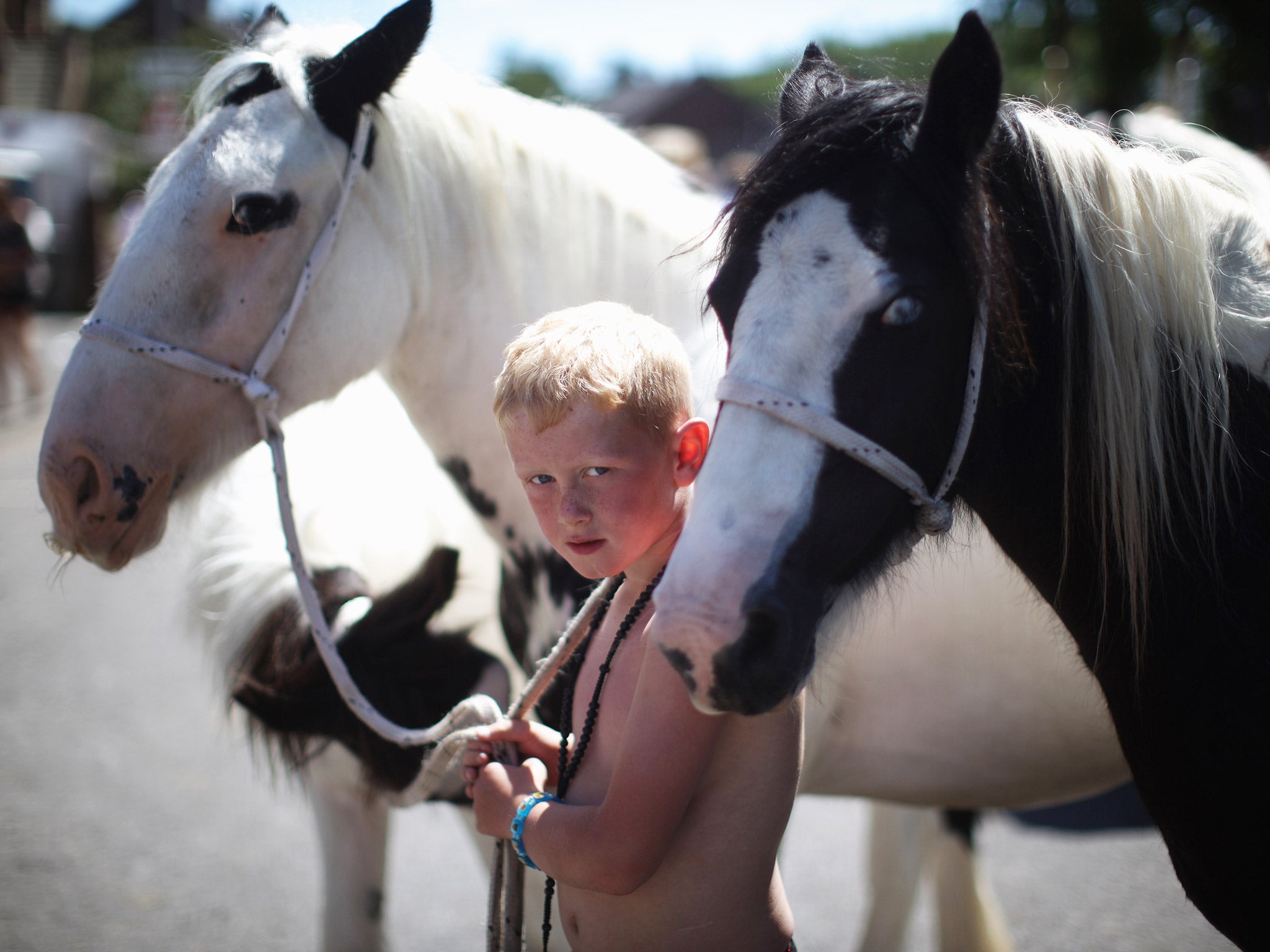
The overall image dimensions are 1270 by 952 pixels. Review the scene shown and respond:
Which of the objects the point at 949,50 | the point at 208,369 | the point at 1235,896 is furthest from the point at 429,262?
the point at 1235,896

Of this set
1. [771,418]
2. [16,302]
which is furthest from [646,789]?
[16,302]

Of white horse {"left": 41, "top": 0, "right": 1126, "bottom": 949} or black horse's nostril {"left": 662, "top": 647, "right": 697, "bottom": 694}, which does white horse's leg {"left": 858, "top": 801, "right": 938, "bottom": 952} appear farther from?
black horse's nostril {"left": 662, "top": 647, "right": 697, "bottom": 694}

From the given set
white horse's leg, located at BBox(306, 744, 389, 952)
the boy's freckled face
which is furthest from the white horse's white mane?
white horse's leg, located at BBox(306, 744, 389, 952)

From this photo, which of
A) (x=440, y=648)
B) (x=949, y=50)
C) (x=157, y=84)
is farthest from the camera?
(x=157, y=84)

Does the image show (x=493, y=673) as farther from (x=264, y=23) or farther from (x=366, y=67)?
(x=264, y=23)

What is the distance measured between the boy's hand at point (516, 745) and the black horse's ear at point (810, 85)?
810mm

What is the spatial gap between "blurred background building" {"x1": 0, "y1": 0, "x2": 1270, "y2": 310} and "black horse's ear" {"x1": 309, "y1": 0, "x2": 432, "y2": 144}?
1.18ft

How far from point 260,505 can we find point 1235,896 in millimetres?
1956

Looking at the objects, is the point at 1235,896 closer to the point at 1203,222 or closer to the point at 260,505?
the point at 1203,222

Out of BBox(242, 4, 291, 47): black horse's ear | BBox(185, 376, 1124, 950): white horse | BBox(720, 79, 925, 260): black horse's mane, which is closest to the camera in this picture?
BBox(720, 79, 925, 260): black horse's mane

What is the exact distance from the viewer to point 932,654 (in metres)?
1.57

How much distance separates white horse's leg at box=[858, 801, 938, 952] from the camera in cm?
222

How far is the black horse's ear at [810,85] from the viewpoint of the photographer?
1047mm

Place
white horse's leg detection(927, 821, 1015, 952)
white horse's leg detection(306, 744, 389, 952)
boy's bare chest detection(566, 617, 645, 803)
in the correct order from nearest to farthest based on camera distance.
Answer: boy's bare chest detection(566, 617, 645, 803)
white horse's leg detection(306, 744, 389, 952)
white horse's leg detection(927, 821, 1015, 952)
